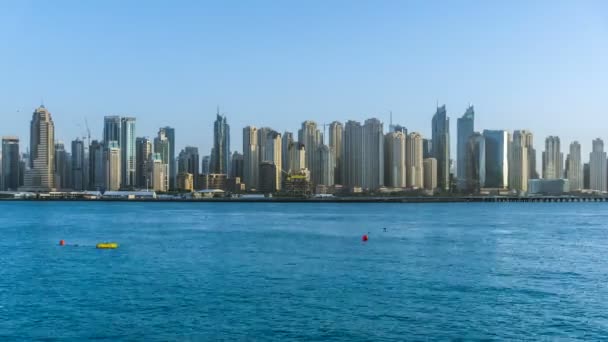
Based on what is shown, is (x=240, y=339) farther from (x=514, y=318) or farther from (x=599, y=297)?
(x=599, y=297)

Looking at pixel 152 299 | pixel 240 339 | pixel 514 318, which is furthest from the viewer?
pixel 152 299

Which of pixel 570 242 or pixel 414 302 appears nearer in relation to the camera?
pixel 414 302

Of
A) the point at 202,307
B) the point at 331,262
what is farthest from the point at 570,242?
the point at 202,307

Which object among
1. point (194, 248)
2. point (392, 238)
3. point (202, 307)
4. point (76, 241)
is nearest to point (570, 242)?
point (392, 238)

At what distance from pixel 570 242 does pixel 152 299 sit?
46.8 m

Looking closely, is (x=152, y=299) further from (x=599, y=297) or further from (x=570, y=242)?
(x=570, y=242)

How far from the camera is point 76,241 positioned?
6594cm

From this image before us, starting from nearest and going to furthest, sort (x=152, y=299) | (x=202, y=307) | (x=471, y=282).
Answer: (x=202, y=307) < (x=152, y=299) < (x=471, y=282)

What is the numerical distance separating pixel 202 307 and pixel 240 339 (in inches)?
235

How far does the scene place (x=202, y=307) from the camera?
102 ft

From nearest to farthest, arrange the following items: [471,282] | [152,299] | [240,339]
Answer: [240,339]
[152,299]
[471,282]

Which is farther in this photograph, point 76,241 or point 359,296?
point 76,241

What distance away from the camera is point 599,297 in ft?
110

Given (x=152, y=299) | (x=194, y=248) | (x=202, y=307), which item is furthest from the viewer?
(x=194, y=248)
